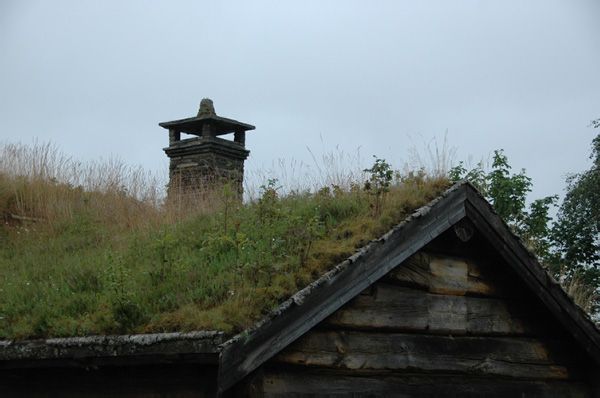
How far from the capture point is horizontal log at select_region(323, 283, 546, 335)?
5297 millimetres

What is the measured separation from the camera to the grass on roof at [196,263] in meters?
5.16

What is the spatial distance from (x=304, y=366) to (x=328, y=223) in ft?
6.31

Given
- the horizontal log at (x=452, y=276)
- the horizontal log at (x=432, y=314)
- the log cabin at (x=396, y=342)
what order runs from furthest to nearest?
the horizontal log at (x=452, y=276)
the horizontal log at (x=432, y=314)
the log cabin at (x=396, y=342)

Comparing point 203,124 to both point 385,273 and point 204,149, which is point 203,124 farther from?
point 385,273

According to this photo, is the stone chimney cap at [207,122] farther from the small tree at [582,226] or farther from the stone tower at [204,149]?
the small tree at [582,226]

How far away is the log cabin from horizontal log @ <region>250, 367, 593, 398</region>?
0.01 metres

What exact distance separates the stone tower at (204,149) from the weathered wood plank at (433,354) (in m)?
7.75

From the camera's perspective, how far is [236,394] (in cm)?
480

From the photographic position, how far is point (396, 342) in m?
5.43

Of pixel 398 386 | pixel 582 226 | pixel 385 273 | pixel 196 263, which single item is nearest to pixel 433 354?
pixel 398 386

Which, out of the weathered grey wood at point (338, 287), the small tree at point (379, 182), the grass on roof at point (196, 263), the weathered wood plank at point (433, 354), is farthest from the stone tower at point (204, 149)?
the weathered wood plank at point (433, 354)

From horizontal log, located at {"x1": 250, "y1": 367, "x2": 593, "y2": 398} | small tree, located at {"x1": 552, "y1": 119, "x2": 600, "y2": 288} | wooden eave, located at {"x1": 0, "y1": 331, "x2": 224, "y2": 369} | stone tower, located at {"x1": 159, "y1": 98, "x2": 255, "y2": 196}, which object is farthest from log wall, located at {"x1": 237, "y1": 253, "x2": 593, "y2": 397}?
small tree, located at {"x1": 552, "y1": 119, "x2": 600, "y2": 288}

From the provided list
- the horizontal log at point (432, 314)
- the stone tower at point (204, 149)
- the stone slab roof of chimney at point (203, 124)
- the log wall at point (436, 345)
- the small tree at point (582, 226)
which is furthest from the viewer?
the small tree at point (582, 226)

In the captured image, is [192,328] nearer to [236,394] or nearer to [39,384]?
[236,394]
